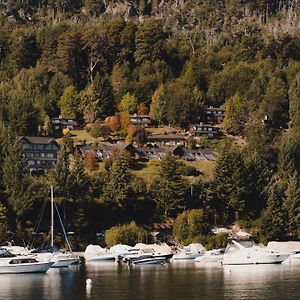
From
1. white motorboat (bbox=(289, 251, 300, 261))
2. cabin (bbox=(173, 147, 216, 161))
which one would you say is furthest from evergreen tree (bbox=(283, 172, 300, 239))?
cabin (bbox=(173, 147, 216, 161))

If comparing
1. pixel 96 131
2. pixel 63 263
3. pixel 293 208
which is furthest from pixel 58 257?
pixel 96 131

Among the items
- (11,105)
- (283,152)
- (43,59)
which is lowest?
(283,152)

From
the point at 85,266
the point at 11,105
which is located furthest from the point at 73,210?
the point at 11,105

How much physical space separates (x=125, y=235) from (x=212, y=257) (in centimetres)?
1477

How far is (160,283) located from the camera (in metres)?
63.5

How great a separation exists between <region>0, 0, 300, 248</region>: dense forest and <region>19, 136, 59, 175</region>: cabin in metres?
2.62

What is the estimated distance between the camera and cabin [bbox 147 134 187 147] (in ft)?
440

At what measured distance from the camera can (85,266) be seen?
278 ft

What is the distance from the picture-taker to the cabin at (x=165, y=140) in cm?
13401

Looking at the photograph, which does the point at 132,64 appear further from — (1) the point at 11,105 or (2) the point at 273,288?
(2) the point at 273,288

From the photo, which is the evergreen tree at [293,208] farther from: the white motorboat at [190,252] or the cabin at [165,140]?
the cabin at [165,140]

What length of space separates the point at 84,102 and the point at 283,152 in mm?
43695

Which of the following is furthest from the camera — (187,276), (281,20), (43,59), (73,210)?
(281,20)

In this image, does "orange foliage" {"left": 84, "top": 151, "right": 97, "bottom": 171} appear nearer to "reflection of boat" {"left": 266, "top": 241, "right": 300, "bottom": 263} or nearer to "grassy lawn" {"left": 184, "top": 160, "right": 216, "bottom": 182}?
"grassy lawn" {"left": 184, "top": 160, "right": 216, "bottom": 182}
